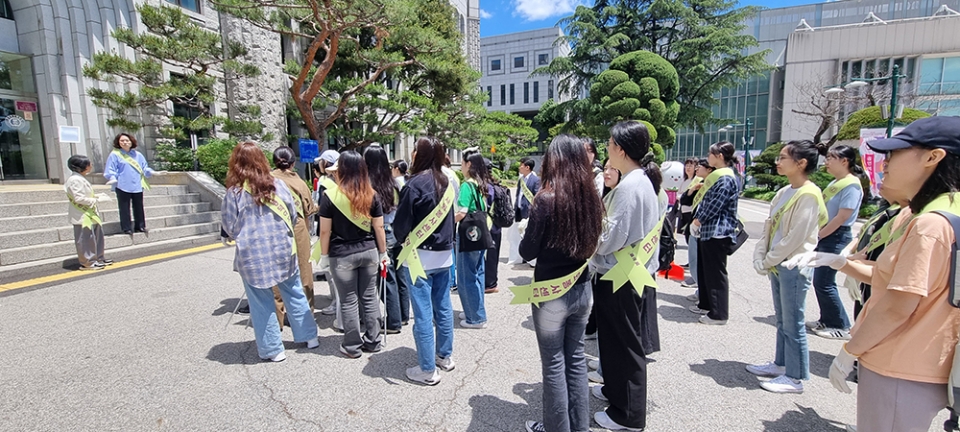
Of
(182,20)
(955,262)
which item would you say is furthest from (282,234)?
(182,20)

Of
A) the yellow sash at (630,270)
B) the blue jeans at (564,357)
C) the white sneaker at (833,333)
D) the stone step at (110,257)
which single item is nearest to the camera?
the blue jeans at (564,357)

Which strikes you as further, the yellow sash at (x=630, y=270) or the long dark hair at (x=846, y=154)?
the long dark hair at (x=846, y=154)

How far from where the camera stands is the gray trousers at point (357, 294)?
3555 mm

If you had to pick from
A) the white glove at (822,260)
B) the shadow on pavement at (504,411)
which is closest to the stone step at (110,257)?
the shadow on pavement at (504,411)

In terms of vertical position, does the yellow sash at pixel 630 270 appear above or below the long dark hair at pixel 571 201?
below

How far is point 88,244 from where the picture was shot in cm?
630

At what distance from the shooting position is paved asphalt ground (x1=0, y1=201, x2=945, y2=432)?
9.22 feet

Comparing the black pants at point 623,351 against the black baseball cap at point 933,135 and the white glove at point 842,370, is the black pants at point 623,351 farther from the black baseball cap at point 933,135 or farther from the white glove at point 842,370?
the black baseball cap at point 933,135

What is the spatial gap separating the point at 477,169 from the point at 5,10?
51.6ft

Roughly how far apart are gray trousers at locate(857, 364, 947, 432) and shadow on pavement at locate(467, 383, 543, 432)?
173 centimetres

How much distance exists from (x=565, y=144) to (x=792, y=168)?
2.03 metres

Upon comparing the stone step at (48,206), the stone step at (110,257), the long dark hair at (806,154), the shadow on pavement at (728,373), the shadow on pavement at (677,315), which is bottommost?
the shadow on pavement at (677,315)

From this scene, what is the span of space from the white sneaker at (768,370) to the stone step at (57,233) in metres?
9.54

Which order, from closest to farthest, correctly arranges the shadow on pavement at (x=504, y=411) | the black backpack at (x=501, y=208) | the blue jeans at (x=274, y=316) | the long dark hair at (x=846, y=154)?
the shadow on pavement at (x=504, y=411), the blue jeans at (x=274, y=316), the long dark hair at (x=846, y=154), the black backpack at (x=501, y=208)
